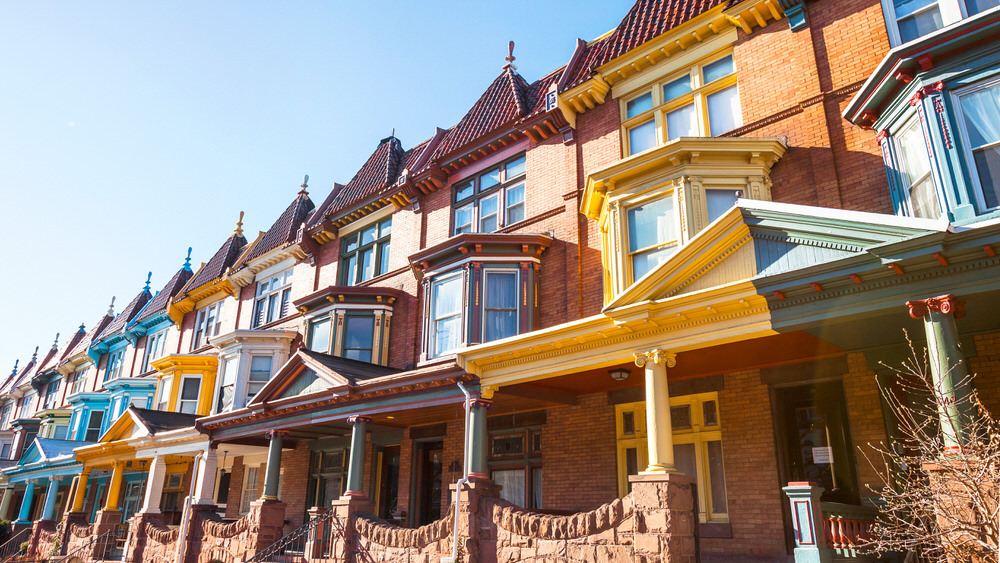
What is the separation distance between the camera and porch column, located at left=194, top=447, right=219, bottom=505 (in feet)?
59.5

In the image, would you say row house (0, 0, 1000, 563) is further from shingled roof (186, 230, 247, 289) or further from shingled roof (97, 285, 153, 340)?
shingled roof (97, 285, 153, 340)

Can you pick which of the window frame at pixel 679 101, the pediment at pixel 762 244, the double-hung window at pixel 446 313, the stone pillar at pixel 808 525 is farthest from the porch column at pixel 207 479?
the stone pillar at pixel 808 525

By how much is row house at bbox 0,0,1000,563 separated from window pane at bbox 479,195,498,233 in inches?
3.7

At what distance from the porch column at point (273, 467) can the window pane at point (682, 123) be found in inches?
471

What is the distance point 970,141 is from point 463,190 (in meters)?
12.9

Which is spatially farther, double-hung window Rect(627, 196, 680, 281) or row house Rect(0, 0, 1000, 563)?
double-hung window Rect(627, 196, 680, 281)

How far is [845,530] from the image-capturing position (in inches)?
304

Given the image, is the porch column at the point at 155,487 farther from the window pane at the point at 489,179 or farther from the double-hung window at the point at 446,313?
the window pane at the point at 489,179

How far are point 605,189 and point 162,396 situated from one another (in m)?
21.6

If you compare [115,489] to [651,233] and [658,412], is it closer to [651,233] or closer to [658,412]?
[651,233]

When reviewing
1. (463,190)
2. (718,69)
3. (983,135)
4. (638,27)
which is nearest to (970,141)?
(983,135)

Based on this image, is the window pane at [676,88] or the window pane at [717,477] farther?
the window pane at [676,88]

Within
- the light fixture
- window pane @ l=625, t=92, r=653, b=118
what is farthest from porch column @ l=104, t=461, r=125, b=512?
window pane @ l=625, t=92, r=653, b=118

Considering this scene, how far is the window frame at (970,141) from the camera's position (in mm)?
8531
